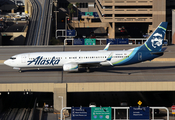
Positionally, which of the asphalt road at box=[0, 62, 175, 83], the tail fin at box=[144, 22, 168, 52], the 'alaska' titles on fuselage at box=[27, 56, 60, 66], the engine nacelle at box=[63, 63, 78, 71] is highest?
the tail fin at box=[144, 22, 168, 52]

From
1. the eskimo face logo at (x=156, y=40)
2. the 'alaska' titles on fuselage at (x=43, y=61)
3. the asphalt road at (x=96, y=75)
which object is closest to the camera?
the asphalt road at (x=96, y=75)

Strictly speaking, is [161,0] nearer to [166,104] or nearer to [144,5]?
[144,5]

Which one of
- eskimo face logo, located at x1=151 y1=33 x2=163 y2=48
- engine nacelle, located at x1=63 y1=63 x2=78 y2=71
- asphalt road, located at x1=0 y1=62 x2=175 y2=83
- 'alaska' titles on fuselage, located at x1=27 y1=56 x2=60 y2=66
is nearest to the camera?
asphalt road, located at x1=0 y1=62 x2=175 y2=83

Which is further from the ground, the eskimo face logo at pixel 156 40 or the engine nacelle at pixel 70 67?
the eskimo face logo at pixel 156 40

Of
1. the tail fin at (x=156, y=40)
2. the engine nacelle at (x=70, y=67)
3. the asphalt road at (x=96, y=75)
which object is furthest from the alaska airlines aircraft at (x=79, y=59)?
the asphalt road at (x=96, y=75)

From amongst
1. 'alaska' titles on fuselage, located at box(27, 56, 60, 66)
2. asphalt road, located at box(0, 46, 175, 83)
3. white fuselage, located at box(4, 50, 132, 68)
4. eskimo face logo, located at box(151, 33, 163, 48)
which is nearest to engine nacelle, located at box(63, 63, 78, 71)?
white fuselage, located at box(4, 50, 132, 68)

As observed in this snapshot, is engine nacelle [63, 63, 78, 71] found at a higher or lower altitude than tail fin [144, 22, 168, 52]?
lower

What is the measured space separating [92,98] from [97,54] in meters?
9.54

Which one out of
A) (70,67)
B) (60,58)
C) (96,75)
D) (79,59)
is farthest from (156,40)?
(60,58)

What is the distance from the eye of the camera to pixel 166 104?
5900 cm

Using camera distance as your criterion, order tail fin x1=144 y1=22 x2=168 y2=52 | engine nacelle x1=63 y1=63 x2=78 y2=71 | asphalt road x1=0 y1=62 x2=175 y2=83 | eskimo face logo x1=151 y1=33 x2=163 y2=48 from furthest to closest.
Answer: eskimo face logo x1=151 y1=33 x2=163 y2=48 < tail fin x1=144 y1=22 x2=168 y2=52 < engine nacelle x1=63 y1=63 x2=78 y2=71 < asphalt road x1=0 y1=62 x2=175 y2=83

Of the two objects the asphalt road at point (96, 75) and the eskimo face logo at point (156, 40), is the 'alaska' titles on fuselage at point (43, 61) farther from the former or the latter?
the eskimo face logo at point (156, 40)

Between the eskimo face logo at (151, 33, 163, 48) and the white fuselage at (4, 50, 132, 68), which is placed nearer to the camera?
the white fuselage at (4, 50, 132, 68)

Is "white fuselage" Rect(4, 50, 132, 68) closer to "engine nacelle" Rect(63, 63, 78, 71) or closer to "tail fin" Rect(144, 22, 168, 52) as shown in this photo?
"engine nacelle" Rect(63, 63, 78, 71)
